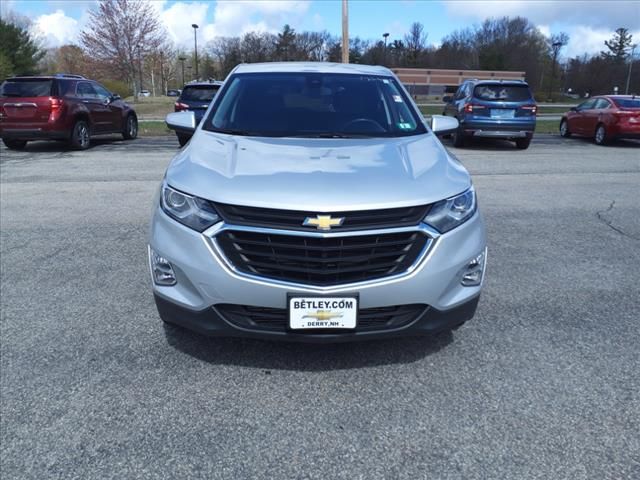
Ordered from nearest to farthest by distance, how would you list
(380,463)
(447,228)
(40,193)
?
(380,463) → (447,228) → (40,193)

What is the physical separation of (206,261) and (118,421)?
89 cm

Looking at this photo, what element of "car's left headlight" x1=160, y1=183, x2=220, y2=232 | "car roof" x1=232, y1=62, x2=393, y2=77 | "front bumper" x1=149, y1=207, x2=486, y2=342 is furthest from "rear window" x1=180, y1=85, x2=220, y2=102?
"front bumper" x1=149, y1=207, x2=486, y2=342

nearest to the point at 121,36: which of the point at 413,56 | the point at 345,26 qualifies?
the point at 345,26

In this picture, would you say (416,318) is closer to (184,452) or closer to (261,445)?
(261,445)

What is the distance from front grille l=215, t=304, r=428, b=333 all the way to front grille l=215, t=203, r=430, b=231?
0.42 metres

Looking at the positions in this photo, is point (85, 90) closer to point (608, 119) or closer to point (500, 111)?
point (500, 111)

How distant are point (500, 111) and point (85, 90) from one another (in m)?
10.6

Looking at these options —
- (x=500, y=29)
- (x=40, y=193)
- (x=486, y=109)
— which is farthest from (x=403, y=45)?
(x=40, y=193)

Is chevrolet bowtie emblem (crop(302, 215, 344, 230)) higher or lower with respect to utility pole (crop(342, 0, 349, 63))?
lower

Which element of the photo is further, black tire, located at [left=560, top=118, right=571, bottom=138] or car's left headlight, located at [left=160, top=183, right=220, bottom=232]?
black tire, located at [left=560, top=118, right=571, bottom=138]

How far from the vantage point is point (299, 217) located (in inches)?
103

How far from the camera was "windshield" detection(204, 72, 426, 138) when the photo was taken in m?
3.85

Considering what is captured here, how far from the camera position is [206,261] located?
2.66 meters

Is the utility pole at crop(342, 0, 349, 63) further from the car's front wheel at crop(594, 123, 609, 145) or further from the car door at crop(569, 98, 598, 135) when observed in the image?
the car's front wheel at crop(594, 123, 609, 145)
